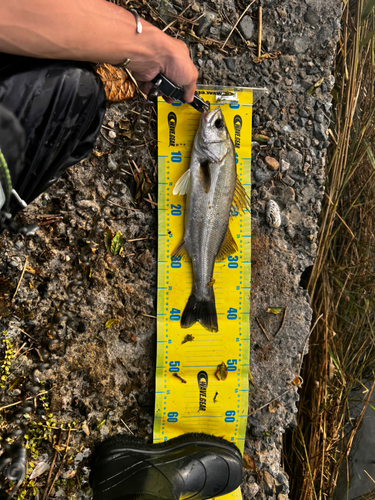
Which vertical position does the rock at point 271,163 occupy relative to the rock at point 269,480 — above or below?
above

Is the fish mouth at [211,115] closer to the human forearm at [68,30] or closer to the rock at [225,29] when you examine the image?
the rock at [225,29]

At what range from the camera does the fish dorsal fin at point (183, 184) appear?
2449 millimetres

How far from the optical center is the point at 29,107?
1.54m

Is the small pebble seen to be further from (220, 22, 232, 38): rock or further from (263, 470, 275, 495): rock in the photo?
(263, 470, 275, 495): rock

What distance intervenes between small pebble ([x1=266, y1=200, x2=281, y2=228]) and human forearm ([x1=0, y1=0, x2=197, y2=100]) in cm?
120

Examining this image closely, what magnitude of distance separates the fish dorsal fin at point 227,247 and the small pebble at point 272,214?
0.33 m

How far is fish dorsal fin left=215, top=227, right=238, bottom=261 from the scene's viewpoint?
2.52m

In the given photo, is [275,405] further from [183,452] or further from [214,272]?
[214,272]

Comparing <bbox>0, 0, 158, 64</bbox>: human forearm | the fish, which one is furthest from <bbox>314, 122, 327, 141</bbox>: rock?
<bbox>0, 0, 158, 64</bbox>: human forearm

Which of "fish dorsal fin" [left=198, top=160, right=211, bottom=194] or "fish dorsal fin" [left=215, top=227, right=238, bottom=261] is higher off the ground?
"fish dorsal fin" [left=198, top=160, right=211, bottom=194]

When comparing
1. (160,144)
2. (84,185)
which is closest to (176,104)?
(160,144)

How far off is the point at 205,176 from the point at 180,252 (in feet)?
1.85

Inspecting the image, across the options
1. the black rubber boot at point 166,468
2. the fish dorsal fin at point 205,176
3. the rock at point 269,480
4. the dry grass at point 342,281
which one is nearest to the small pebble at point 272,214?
the dry grass at point 342,281

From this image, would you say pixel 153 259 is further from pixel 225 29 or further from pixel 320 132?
pixel 225 29
